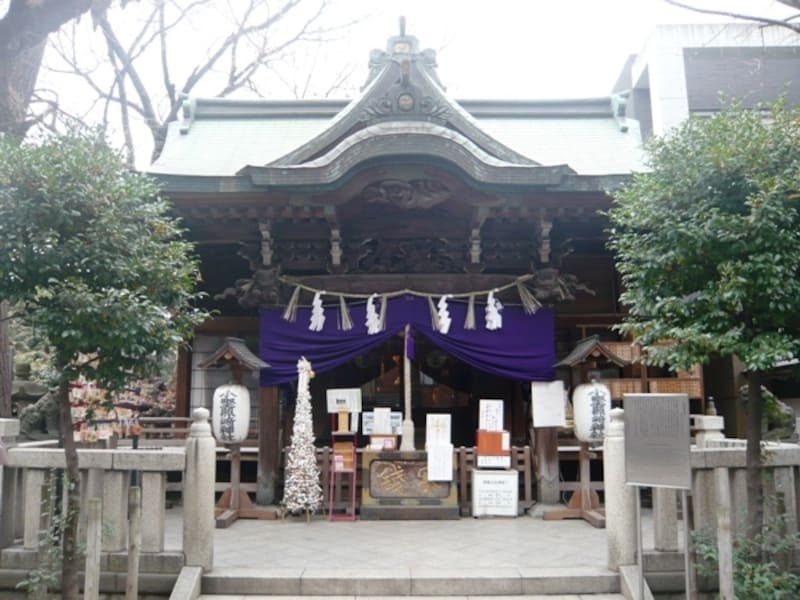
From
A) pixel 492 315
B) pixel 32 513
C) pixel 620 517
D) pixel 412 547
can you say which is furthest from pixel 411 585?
pixel 492 315

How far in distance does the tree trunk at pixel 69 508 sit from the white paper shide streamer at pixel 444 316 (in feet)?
17.4

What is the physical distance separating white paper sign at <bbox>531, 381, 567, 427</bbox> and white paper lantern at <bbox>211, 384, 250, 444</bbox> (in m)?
4.12

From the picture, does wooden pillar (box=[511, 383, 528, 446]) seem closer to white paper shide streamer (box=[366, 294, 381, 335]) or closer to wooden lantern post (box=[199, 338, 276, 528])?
white paper shide streamer (box=[366, 294, 381, 335])

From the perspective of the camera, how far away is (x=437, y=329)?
9.84m

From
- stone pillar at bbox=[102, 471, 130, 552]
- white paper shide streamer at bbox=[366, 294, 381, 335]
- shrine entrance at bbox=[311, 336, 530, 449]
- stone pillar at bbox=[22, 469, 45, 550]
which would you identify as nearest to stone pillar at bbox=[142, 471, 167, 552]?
stone pillar at bbox=[102, 471, 130, 552]

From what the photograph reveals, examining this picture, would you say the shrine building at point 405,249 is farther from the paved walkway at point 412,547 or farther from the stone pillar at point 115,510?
the stone pillar at point 115,510

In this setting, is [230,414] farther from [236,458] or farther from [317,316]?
[317,316]

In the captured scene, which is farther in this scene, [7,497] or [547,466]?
[547,466]

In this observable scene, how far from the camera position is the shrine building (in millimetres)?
9086

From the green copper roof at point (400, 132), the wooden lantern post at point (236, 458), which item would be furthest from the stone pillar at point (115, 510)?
the green copper roof at point (400, 132)

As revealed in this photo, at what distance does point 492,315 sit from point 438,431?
187cm

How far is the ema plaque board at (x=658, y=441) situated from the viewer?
5219 mm

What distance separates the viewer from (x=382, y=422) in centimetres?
985

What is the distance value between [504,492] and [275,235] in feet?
16.2
